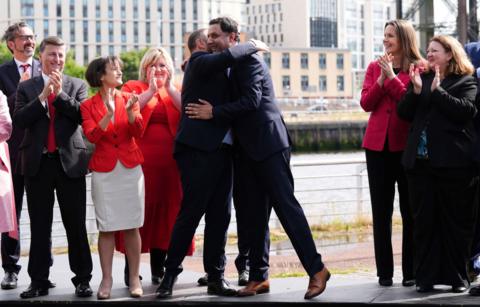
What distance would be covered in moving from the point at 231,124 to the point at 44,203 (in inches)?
59.7

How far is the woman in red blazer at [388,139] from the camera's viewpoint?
25.3ft

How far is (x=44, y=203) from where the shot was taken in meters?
7.85

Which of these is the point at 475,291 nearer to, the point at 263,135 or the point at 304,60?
the point at 263,135

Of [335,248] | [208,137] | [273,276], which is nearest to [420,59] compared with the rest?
[208,137]

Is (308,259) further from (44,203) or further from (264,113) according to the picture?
(44,203)

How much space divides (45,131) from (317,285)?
7.45 ft

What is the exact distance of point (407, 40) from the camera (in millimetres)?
7680

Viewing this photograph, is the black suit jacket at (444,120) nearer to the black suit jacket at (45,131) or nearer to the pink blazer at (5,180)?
the black suit jacket at (45,131)

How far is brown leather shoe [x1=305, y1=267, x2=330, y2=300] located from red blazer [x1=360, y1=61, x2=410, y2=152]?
1064 mm

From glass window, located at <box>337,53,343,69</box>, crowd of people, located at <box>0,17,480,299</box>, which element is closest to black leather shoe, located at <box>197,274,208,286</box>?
crowd of people, located at <box>0,17,480,299</box>

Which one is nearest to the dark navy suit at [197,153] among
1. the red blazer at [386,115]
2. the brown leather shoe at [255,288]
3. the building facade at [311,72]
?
the brown leather shoe at [255,288]

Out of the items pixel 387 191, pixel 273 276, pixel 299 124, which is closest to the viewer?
pixel 387 191

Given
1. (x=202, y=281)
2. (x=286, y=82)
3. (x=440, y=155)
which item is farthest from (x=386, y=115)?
(x=286, y=82)

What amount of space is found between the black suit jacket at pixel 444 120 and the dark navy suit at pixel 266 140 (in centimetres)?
85
